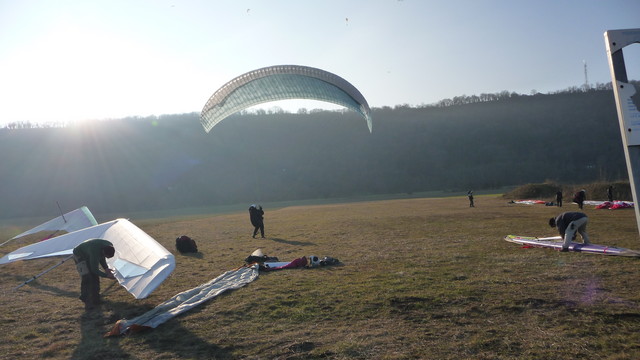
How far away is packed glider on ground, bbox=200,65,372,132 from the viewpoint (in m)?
16.2

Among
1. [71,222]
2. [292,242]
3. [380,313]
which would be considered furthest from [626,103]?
[71,222]

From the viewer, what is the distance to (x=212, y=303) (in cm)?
703

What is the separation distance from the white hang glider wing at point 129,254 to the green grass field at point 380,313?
20.9 inches

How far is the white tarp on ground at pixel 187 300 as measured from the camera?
5.82 meters

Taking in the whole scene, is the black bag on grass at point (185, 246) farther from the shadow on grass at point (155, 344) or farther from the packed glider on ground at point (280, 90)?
the shadow on grass at point (155, 344)

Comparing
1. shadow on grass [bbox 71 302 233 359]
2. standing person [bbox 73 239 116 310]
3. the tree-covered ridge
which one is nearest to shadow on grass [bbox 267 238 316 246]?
standing person [bbox 73 239 116 310]

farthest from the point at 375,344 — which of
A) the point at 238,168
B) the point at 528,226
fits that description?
the point at 238,168

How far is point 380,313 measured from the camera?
19.6 ft

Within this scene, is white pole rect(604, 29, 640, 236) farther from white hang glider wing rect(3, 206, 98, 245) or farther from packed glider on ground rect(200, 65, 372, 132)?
white hang glider wing rect(3, 206, 98, 245)

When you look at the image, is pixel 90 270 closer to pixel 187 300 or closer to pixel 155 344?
pixel 187 300

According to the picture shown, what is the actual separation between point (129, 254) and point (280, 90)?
11238 mm

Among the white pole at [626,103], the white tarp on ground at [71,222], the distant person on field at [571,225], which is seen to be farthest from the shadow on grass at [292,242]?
the white pole at [626,103]

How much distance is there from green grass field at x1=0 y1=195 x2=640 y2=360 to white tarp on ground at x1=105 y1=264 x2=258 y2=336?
156 millimetres

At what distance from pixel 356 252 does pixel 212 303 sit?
550cm
